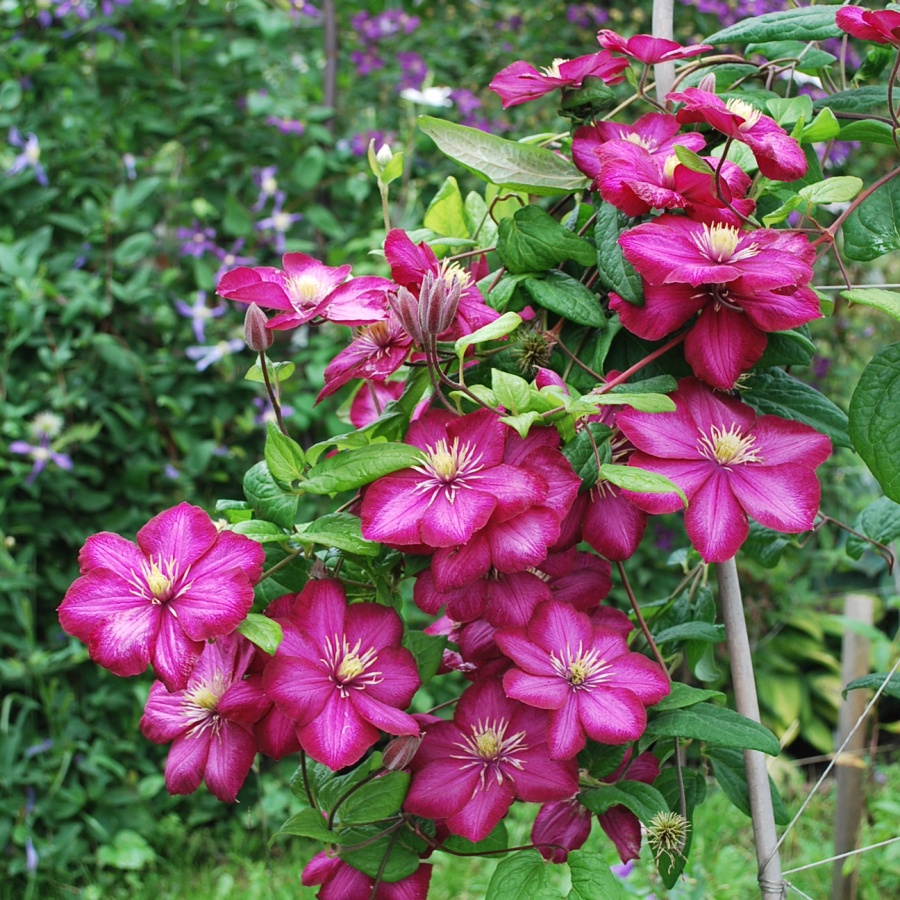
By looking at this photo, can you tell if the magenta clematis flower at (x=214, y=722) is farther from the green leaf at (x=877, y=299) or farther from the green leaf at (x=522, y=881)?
the green leaf at (x=877, y=299)

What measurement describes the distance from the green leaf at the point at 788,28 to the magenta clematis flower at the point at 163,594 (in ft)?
1.68

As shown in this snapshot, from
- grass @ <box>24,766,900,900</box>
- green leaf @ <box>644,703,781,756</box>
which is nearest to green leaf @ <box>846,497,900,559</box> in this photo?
green leaf @ <box>644,703,781,756</box>

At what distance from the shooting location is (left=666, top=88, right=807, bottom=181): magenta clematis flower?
58 centimetres

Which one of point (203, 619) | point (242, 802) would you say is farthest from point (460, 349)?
point (242, 802)

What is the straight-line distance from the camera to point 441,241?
752mm

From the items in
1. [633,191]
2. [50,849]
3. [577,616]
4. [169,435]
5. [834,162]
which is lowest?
[50,849]

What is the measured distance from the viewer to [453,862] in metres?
2.01

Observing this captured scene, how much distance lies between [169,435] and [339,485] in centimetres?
170

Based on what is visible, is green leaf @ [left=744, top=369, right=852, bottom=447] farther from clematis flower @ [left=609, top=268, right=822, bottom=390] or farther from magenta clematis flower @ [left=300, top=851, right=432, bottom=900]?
magenta clematis flower @ [left=300, top=851, right=432, bottom=900]

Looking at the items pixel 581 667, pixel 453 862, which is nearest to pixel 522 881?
pixel 581 667

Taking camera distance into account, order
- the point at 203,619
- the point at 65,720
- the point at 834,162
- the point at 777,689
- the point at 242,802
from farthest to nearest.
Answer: the point at 777,689
the point at 834,162
the point at 65,720
the point at 242,802
the point at 203,619

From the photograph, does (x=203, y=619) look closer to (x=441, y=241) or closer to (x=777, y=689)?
(x=441, y=241)

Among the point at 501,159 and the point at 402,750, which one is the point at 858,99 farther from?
the point at 402,750

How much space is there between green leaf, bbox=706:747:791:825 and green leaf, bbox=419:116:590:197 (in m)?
0.45
